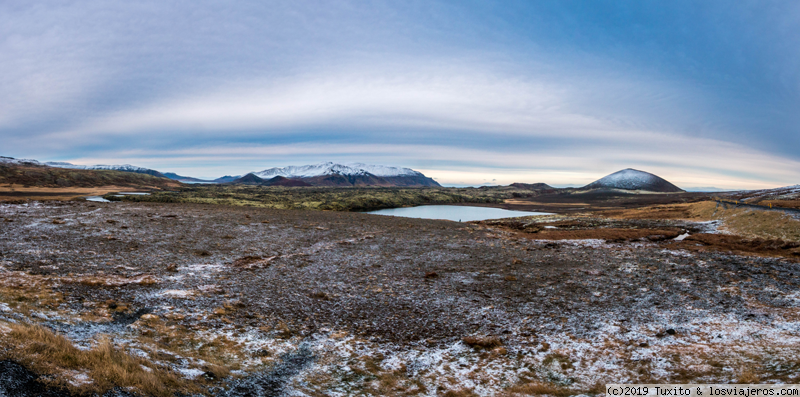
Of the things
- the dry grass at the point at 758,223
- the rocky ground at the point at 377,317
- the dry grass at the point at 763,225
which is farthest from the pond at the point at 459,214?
the rocky ground at the point at 377,317

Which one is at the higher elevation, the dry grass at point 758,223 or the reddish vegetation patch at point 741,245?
the dry grass at point 758,223

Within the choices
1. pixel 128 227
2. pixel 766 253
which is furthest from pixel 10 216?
pixel 766 253

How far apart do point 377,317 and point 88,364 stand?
328 inches

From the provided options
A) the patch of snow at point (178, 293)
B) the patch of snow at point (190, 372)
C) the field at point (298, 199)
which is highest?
the field at point (298, 199)

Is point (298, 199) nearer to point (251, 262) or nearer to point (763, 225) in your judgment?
point (251, 262)

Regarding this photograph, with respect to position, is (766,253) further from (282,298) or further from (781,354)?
(282,298)

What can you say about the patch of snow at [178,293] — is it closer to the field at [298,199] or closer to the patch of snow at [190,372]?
the patch of snow at [190,372]

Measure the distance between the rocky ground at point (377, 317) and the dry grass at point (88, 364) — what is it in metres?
0.04

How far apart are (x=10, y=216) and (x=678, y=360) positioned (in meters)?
43.2

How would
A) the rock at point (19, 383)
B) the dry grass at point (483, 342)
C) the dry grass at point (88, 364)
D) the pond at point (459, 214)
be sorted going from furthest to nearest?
the pond at point (459, 214), the dry grass at point (483, 342), the dry grass at point (88, 364), the rock at point (19, 383)

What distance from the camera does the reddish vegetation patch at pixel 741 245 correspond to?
69.1ft

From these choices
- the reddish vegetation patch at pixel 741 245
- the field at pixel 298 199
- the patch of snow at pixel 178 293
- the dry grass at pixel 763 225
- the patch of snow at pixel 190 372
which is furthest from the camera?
the field at pixel 298 199

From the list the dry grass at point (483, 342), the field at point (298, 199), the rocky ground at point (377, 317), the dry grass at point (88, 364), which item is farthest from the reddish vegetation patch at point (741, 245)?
the field at point (298, 199)

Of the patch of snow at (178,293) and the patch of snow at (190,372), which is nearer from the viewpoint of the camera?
the patch of snow at (190,372)
